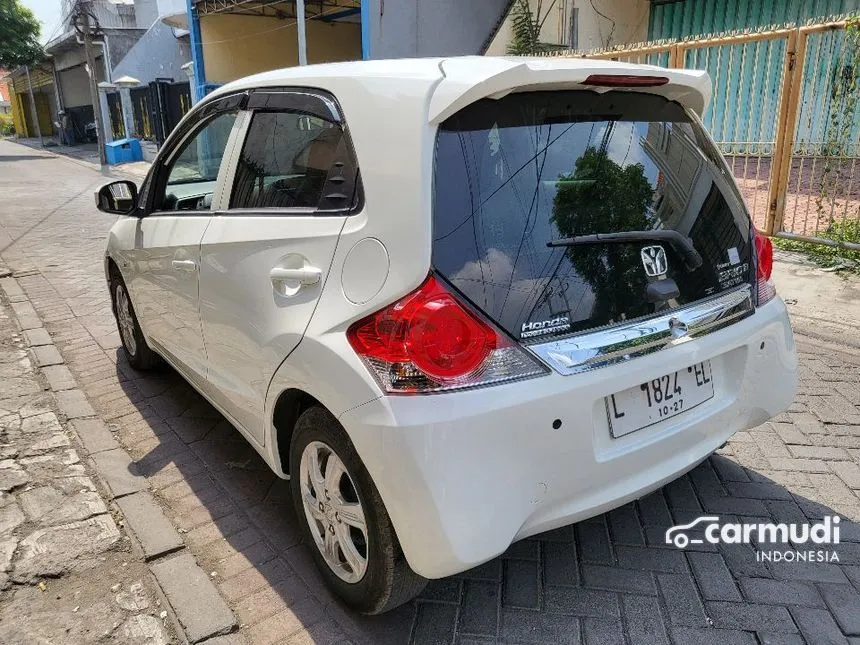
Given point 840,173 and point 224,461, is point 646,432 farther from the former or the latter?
point 840,173

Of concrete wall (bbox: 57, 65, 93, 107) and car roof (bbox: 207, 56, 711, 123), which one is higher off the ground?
concrete wall (bbox: 57, 65, 93, 107)

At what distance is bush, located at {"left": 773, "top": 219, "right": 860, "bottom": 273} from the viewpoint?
6.44m

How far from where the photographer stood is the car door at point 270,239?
225 centimetres

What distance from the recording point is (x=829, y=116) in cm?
675

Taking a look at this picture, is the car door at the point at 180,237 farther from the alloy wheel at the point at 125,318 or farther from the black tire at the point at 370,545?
the black tire at the point at 370,545

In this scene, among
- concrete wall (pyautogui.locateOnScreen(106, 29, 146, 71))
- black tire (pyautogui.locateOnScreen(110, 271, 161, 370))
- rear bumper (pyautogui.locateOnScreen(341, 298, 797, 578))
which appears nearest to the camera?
rear bumper (pyautogui.locateOnScreen(341, 298, 797, 578))

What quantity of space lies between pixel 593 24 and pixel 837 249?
8.27 metres

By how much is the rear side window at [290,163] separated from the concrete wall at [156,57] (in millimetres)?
26218

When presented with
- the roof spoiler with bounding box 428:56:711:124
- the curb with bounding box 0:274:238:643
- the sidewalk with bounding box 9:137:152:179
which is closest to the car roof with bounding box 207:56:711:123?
the roof spoiler with bounding box 428:56:711:124

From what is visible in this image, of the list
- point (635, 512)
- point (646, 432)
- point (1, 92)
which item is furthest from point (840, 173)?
point (1, 92)

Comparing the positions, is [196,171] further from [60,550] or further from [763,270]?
[763,270]

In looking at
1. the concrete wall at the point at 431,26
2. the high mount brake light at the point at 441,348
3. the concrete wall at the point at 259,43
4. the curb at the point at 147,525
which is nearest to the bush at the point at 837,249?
the high mount brake light at the point at 441,348

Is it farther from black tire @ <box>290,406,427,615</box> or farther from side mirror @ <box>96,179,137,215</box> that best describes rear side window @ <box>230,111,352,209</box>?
side mirror @ <box>96,179,137,215</box>

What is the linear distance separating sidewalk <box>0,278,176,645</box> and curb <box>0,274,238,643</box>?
0.12 feet
